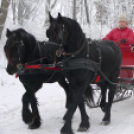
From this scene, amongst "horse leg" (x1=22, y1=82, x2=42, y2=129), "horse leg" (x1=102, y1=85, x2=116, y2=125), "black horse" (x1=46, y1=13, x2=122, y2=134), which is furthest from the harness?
"horse leg" (x1=102, y1=85, x2=116, y2=125)

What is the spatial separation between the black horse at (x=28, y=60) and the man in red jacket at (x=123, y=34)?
2220mm

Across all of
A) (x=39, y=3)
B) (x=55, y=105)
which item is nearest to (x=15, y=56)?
(x=55, y=105)

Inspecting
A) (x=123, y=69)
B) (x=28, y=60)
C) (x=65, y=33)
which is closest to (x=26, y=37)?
(x=28, y=60)

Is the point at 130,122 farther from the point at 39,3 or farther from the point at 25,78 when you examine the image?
the point at 39,3

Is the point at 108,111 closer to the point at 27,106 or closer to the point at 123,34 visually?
the point at 27,106

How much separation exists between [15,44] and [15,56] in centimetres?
21

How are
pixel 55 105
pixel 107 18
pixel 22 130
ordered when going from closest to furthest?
pixel 22 130, pixel 55 105, pixel 107 18

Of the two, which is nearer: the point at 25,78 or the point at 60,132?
the point at 60,132

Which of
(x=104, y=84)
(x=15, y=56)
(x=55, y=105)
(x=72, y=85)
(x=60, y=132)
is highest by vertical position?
(x=15, y=56)

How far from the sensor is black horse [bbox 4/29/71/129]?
4102 mm

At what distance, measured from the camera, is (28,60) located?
176 inches

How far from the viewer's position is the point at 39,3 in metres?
31.5

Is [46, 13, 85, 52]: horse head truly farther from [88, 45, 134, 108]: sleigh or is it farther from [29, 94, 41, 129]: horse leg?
[88, 45, 134, 108]: sleigh

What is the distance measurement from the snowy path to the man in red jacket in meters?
1.65
